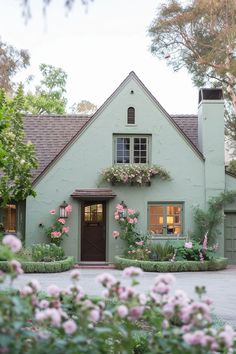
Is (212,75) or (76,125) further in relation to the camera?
(212,75)

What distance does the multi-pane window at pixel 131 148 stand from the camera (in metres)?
18.8

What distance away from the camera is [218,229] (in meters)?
18.5

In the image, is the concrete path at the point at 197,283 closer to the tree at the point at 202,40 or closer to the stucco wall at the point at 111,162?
the stucco wall at the point at 111,162

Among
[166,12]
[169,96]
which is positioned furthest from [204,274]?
[169,96]

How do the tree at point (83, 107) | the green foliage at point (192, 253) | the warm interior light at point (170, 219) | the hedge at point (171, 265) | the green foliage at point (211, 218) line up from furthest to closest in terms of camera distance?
the tree at point (83, 107) → the warm interior light at point (170, 219) → the green foliage at point (211, 218) → the green foliage at point (192, 253) → the hedge at point (171, 265)

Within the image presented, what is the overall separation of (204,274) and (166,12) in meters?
18.3

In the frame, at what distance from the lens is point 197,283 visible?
13.1m

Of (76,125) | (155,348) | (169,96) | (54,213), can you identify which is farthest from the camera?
(169,96)

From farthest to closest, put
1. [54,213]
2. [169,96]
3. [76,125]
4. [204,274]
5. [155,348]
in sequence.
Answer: [169,96]
[76,125]
[54,213]
[204,274]
[155,348]

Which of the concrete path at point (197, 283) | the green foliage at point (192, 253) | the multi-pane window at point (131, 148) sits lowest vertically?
the concrete path at point (197, 283)

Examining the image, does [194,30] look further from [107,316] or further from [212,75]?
[107,316]

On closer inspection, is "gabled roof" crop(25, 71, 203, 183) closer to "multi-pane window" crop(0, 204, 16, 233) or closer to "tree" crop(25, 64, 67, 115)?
"multi-pane window" crop(0, 204, 16, 233)

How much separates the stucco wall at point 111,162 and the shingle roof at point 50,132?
4.58 feet

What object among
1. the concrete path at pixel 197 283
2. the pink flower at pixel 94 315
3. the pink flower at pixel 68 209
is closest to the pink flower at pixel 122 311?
the pink flower at pixel 94 315
